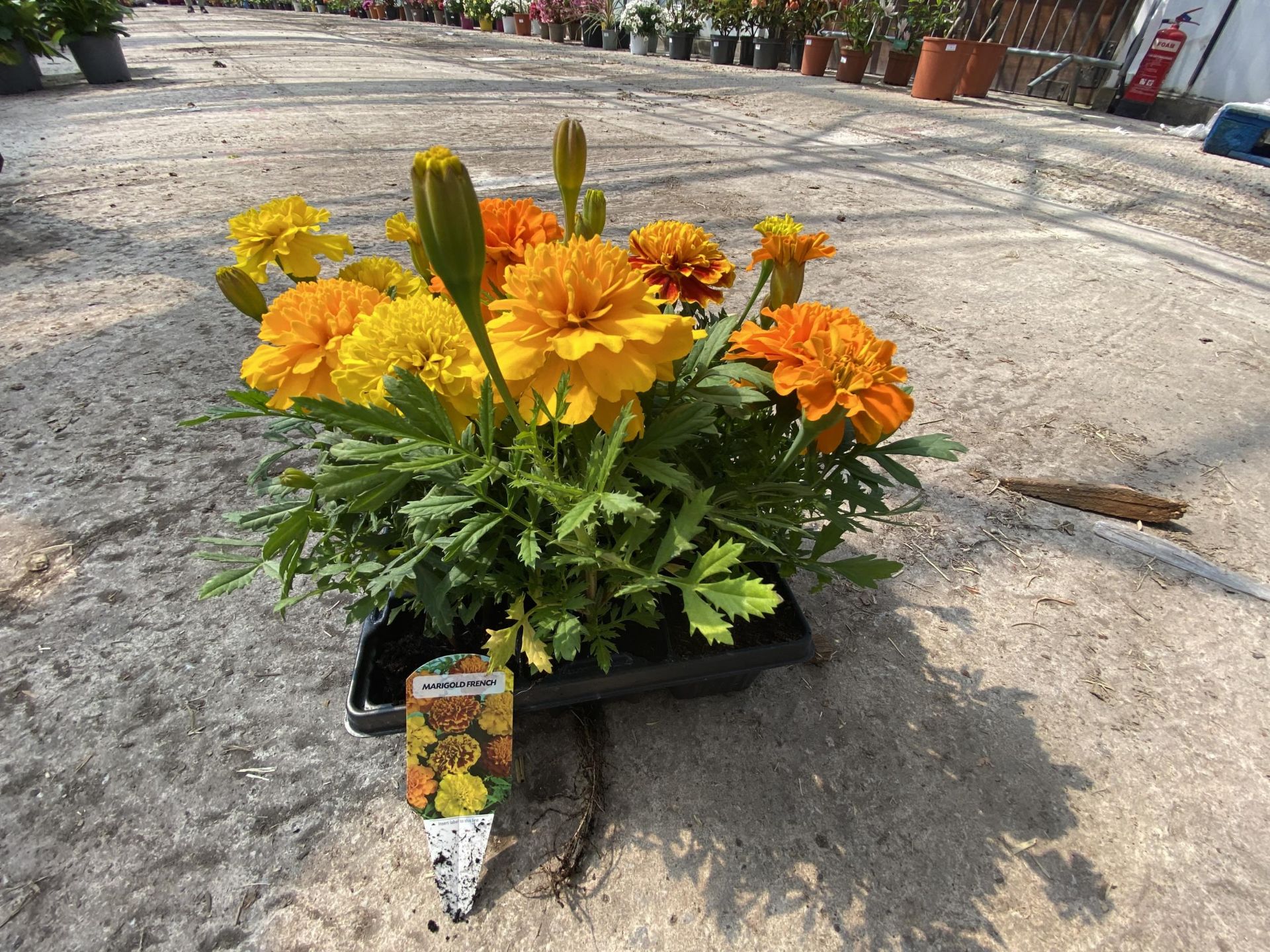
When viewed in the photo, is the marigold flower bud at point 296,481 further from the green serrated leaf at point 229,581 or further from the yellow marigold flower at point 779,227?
the yellow marigold flower at point 779,227

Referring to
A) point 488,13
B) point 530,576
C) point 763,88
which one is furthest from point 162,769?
point 488,13

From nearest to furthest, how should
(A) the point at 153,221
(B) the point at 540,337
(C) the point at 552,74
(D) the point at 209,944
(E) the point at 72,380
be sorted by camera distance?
(B) the point at 540,337, (D) the point at 209,944, (E) the point at 72,380, (A) the point at 153,221, (C) the point at 552,74

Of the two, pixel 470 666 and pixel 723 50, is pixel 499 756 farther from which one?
pixel 723 50

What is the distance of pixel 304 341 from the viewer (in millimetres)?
721

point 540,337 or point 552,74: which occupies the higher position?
point 540,337

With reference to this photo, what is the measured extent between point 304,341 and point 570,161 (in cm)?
38

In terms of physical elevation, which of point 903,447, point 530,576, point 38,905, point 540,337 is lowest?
point 38,905

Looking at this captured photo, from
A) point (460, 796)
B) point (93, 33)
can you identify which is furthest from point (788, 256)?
point (93, 33)

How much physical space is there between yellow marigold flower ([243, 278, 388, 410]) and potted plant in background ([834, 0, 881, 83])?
8287 millimetres

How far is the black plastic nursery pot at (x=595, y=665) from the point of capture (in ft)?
3.01

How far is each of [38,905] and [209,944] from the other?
9.7 inches

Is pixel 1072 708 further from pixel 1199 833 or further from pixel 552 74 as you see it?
pixel 552 74

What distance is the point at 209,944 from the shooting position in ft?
2.67

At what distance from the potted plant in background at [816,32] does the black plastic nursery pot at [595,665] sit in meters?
9.15
